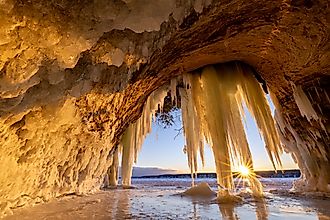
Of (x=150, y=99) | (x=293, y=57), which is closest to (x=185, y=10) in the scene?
(x=293, y=57)

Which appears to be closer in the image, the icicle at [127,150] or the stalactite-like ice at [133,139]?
the stalactite-like ice at [133,139]

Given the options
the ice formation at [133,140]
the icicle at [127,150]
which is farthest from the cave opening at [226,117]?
the icicle at [127,150]

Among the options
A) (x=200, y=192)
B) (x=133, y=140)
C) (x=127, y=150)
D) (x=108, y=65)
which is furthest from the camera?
(x=127, y=150)

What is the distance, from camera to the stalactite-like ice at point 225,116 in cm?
386

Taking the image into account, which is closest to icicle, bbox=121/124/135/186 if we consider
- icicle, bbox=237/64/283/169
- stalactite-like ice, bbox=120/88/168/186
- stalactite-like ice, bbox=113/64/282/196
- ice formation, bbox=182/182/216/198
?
stalactite-like ice, bbox=120/88/168/186

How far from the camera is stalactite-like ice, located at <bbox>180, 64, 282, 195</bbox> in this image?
3.86 metres

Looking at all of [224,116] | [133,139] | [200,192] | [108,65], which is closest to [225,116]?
[224,116]

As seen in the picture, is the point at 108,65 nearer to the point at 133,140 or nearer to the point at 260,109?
the point at 260,109

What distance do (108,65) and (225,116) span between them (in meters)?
2.32

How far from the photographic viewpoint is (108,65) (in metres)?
2.22

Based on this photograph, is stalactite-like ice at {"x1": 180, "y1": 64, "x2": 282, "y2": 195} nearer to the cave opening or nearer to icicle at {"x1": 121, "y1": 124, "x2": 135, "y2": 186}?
the cave opening

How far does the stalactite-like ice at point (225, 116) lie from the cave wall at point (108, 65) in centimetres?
34

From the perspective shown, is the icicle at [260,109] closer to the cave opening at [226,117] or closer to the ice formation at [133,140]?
the cave opening at [226,117]

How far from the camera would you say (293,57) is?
3262mm
